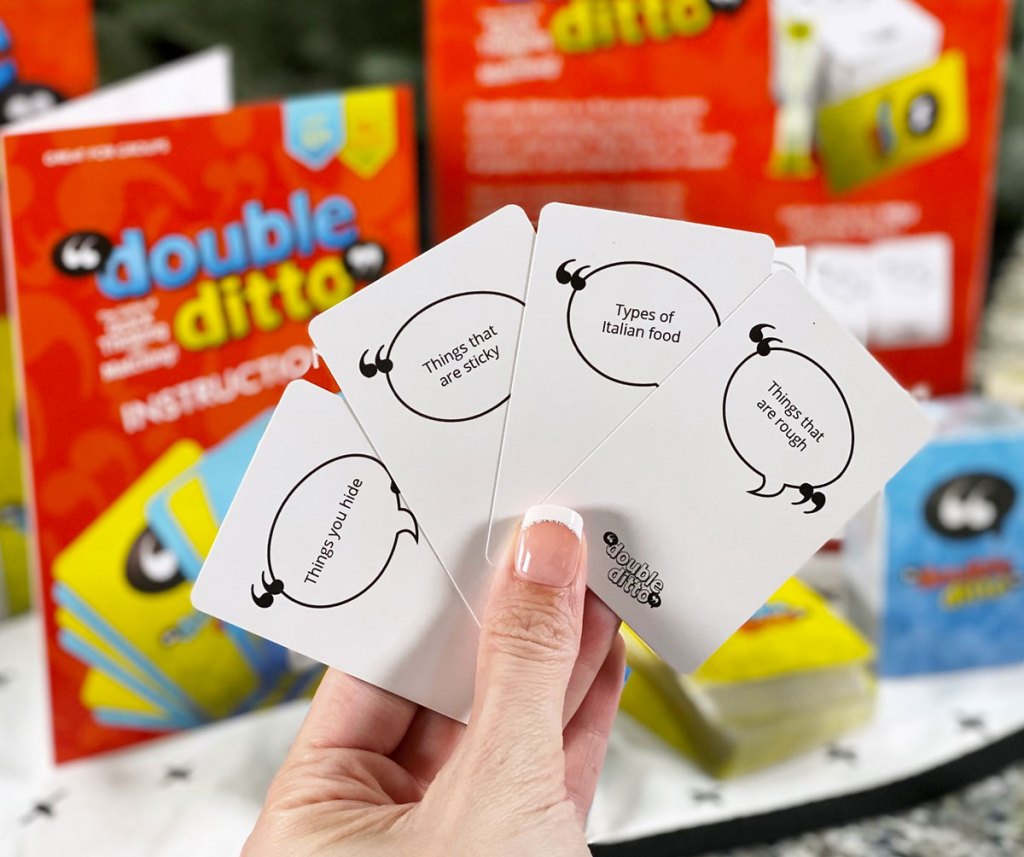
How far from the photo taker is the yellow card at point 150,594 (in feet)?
2.72

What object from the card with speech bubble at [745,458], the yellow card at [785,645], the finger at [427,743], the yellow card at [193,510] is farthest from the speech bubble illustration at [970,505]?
the yellow card at [193,510]

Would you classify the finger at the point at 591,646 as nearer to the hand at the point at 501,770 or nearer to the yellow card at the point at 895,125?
the hand at the point at 501,770

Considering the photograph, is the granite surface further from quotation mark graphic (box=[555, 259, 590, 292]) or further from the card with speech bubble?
quotation mark graphic (box=[555, 259, 590, 292])

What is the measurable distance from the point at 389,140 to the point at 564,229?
32cm

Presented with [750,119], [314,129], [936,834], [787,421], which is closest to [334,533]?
[787,421]

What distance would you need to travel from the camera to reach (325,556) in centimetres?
59

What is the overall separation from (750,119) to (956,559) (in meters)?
0.43

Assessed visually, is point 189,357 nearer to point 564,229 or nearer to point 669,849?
point 564,229

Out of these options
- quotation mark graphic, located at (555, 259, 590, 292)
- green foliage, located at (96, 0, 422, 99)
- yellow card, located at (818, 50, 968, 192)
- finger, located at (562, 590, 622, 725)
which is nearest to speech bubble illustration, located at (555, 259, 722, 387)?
quotation mark graphic, located at (555, 259, 590, 292)

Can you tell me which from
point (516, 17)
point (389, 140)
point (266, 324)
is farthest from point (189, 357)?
point (516, 17)

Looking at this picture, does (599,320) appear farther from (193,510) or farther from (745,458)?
(193,510)

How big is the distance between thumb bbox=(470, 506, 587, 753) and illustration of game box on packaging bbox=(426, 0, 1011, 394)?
518mm

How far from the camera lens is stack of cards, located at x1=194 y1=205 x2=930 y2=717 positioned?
0.57 meters

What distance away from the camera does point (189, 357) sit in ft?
2.68
